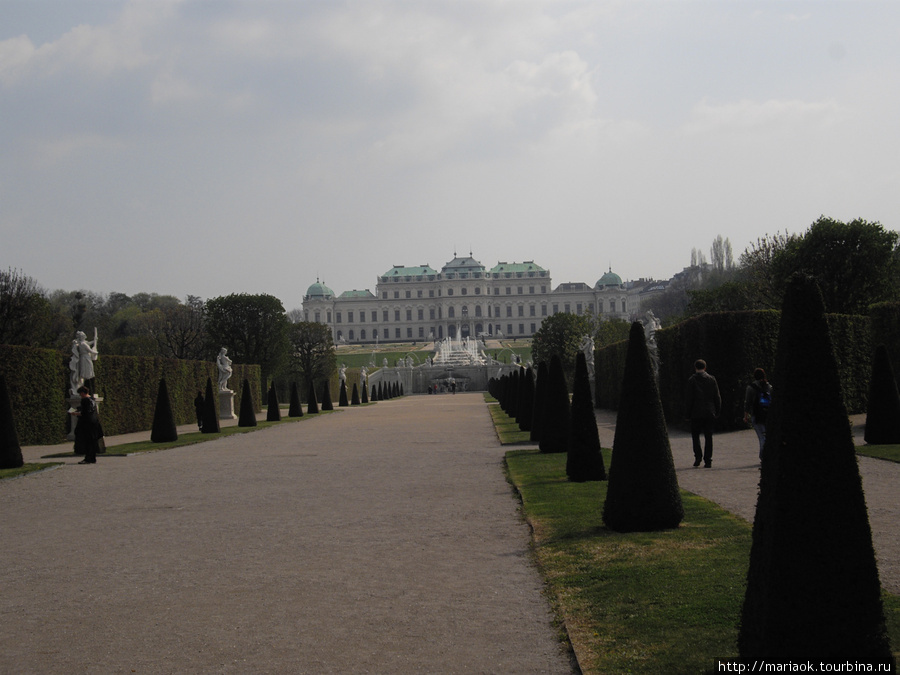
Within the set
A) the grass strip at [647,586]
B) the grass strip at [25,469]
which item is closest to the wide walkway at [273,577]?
the grass strip at [647,586]

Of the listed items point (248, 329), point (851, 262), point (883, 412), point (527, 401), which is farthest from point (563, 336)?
point (883, 412)

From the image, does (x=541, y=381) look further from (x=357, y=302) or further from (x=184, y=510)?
(x=357, y=302)

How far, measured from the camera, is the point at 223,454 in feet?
42.8

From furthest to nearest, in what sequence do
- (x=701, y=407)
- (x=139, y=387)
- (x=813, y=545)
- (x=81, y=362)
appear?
1. (x=139, y=387)
2. (x=81, y=362)
3. (x=701, y=407)
4. (x=813, y=545)

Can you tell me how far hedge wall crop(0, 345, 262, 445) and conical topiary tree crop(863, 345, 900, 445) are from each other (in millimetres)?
14782

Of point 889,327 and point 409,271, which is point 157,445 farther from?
point 409,271

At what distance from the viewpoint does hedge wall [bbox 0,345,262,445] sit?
53.0ft

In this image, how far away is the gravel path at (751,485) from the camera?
181 inches

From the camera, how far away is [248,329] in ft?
132

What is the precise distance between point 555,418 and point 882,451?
3.90 m

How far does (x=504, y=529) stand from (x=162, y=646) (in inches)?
115

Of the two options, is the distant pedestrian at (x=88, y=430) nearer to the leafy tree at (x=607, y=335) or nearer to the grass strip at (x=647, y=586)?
the grass strip at (x=647, y=586)

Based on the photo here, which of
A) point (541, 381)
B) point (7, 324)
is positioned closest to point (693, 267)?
point (7, 324)

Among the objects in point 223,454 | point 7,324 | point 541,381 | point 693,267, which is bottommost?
point 223,454
